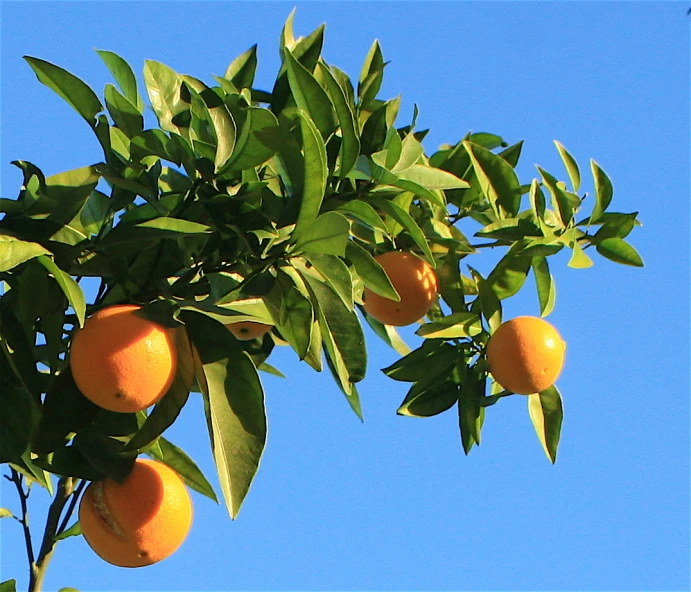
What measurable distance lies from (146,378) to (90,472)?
29cm

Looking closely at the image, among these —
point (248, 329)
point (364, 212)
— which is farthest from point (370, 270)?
point (248, 329)

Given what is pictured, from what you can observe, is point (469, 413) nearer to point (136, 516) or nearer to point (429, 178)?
point (429, 178)

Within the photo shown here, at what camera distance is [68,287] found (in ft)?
4.36

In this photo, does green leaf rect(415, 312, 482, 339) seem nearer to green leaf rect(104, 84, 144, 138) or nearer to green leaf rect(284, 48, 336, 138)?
→ green leaf rect(284, 48, 336, 138)

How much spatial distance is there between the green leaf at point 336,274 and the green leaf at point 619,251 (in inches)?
27.1

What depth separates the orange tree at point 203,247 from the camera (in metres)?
1.40

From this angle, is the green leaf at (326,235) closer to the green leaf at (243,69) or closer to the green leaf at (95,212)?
the green leaf at (95,212)

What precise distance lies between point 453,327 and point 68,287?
77 cm

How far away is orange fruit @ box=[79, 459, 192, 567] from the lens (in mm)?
1591

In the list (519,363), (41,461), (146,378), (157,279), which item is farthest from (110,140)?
(519,363)

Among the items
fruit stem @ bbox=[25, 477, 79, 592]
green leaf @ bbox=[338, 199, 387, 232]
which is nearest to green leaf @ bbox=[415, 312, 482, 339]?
green leaf @ bbox=[338, 199, 387, 232]

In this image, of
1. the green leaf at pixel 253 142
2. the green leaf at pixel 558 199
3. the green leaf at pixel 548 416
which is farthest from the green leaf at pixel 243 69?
the green leaf at pixel 548 416

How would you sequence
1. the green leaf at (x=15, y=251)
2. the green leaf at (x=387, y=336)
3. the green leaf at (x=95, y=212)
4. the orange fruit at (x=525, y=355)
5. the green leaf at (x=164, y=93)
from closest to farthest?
the green leaf at (x=15, y=251) < the green leaf at (x=95, y=212) < the green leaf at (x=164, y=93) < the orange fruit at (x=525, y=355) < the green leaf at (x=387, y=336)

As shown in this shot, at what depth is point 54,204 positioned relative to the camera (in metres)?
1.48
